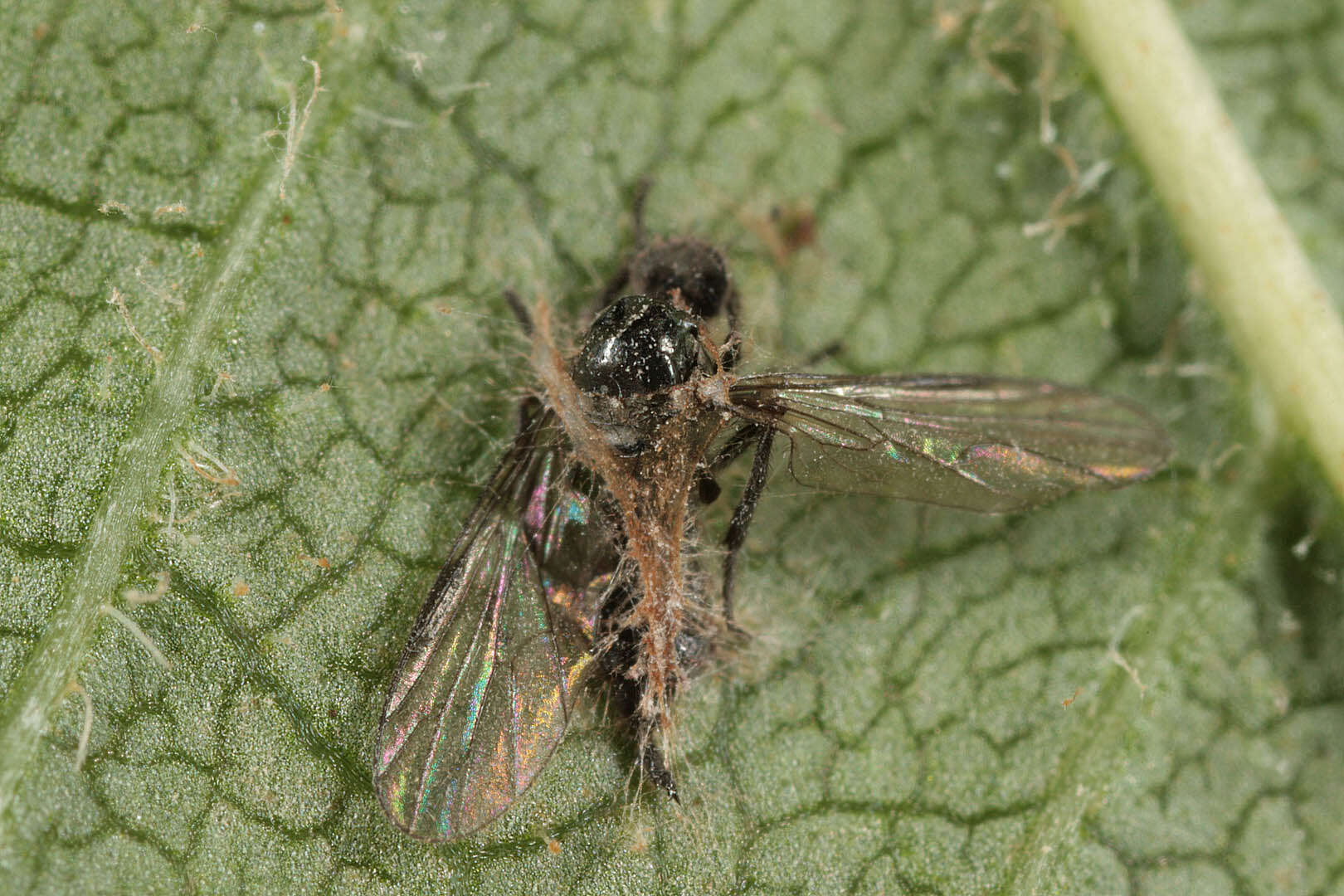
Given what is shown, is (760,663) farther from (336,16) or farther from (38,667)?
(336,16)

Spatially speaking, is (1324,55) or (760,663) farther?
(1324,55)

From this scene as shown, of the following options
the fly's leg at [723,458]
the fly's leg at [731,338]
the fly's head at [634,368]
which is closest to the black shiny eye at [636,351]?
the fly's head at [634,368]

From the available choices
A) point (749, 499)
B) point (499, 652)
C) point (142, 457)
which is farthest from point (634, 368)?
point (142, 457)

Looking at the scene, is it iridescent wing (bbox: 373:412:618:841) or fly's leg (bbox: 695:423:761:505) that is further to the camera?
fly's leg (bbox: 695:423:761:505)

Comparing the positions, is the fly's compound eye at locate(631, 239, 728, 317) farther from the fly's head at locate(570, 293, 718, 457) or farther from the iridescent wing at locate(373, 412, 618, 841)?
the iridescent wing at locate(373, 412, 618, 841)

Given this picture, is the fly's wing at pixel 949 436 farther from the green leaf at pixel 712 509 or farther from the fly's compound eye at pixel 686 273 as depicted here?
the fly's compound eye at pixel 686 273

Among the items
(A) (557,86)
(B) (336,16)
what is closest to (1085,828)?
(A) (557,86)

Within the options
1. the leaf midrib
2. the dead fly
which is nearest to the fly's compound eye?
the dead fly

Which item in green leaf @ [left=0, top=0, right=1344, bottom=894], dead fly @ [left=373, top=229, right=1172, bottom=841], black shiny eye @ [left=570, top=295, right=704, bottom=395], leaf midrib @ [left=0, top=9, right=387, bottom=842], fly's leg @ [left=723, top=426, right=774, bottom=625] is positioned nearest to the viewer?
leaf midrib @ [left=0, top=9, right=387, bottom=842]
